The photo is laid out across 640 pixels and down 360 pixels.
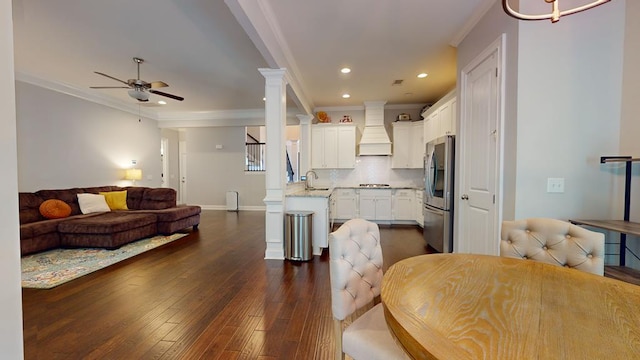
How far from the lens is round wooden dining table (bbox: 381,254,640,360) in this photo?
0.73 metres

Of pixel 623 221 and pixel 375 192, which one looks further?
pixel 375 192

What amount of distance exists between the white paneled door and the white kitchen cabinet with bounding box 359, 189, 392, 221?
103 inches

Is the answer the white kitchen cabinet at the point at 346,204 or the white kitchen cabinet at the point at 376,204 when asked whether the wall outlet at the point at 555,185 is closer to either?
the white kitchen cabinet at the point at 376,204

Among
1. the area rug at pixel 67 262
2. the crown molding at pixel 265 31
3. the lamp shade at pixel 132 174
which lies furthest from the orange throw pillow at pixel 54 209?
the crown molding at pixel 265 31

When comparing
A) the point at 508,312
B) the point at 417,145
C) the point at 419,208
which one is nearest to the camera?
the point at 508,312

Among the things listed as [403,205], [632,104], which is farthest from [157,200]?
[632,104]

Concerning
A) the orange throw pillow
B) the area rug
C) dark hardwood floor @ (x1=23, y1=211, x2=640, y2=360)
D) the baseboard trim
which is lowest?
dark hardwood floor @ (x1=23, y1=211, x2=640, y2=360)

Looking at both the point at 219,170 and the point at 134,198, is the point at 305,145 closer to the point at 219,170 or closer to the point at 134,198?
the point at 219,170

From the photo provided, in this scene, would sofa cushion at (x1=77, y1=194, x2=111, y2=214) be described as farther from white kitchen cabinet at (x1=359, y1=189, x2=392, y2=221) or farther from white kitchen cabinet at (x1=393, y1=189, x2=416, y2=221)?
white kitchen cabinet at (x1=393, y1=189, x2=416, y2=221)

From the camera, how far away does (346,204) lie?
5.84m

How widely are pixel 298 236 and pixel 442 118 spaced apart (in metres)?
3.17

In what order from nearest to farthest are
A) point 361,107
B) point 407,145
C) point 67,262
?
point 67,262 < point 407,145 < point 361,107

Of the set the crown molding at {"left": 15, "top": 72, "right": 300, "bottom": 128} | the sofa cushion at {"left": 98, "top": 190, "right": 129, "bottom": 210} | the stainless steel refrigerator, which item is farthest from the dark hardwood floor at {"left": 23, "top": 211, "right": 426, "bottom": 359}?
the crown molding at {"left": 15, "top": 72, "right": 300, "bottom": 128}

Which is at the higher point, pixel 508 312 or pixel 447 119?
pixel 447 119
